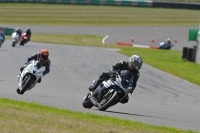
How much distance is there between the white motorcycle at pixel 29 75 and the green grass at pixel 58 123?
5042 mm

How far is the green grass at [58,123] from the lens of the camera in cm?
868

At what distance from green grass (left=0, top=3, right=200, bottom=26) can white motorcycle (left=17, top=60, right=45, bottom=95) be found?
138 ft

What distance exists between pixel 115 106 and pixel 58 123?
6034 millimetres

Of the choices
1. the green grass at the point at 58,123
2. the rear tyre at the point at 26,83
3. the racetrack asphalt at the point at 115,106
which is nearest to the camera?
the green grass at the point at 58,123

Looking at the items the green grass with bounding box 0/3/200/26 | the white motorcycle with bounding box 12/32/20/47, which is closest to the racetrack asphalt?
the white motorcycle with bounding box 12/32/20/47

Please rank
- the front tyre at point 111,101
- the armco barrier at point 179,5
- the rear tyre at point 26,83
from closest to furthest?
the front tyre at point 111,101 → the rear tyre at point 26,83 → the armco barrier at point 179,5

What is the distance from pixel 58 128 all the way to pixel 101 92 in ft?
16.8

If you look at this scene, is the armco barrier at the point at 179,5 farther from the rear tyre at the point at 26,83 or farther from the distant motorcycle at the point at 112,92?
the distant motorcycle at the point at 112,92

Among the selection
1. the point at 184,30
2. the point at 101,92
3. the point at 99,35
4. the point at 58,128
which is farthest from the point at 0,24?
the point at 58,128

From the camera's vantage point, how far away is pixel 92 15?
65.8 metres

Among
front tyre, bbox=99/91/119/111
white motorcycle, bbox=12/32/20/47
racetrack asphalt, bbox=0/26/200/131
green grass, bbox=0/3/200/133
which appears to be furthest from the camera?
white motorcycle, bbox=12/32/20/47

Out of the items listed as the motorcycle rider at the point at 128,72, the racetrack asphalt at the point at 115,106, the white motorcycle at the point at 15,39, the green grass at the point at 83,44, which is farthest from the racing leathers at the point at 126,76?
the white motorcycle at the point at 15,39

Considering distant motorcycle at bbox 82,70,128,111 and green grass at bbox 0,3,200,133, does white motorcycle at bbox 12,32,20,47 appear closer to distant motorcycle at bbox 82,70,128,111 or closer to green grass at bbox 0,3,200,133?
green grass at bbox 0,3,200,133

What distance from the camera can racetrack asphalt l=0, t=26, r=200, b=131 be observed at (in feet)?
45.1
